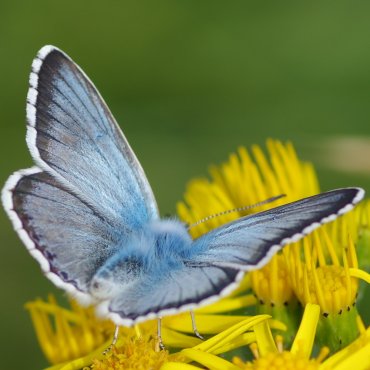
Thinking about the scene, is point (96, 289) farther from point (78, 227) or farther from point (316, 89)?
point (316, 89)

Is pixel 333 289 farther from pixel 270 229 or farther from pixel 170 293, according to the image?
pixel 170 293

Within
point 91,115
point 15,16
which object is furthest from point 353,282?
point 15,16

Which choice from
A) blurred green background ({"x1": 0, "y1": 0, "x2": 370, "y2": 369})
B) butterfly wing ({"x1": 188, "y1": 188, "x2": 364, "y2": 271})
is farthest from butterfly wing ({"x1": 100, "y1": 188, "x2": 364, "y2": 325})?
blurred green background ({"x1": 0, "y1": 0, "x2": 370, "y2": 369})

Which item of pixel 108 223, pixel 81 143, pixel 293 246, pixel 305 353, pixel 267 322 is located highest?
pixel 81 143

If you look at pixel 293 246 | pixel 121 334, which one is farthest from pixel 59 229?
pixel 293 246

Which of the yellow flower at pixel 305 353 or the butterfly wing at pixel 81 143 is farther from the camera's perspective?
the butterfly wing at pixel 81 143

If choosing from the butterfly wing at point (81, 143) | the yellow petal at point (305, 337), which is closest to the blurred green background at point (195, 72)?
the butterfly wing at point (81, 143)

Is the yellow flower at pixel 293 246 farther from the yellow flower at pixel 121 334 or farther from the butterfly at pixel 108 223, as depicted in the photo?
the butterfly at pixel 108 223
